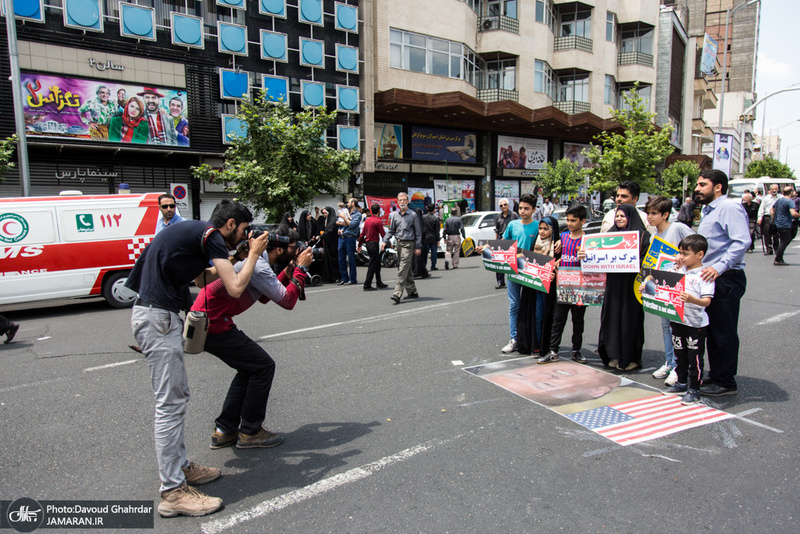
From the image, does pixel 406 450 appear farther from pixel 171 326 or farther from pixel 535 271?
pixel 535 271

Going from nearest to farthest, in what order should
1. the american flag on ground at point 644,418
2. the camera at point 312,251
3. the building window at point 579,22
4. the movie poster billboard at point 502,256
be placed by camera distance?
the camera at point 312,251 → the american flag on ground at point 644,418 → the movie poster billboard at point 502,256 → the building window at point 579,22

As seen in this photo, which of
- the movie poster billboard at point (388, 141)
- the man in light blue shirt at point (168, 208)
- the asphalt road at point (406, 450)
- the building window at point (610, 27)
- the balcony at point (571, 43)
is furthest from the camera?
the building window at point (610, 27)

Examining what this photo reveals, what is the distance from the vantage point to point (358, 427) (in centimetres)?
433

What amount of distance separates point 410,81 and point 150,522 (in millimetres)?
26657

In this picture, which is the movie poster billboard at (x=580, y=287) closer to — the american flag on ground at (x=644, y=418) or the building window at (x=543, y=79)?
the american flag on ground at (x=644, y=418)

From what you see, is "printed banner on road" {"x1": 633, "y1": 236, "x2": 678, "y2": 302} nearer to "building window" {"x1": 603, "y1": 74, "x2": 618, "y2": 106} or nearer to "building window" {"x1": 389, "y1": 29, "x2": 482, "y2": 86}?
"building window" {"x1": 389, "y1": 29, "x2": 482, "y2": 86}

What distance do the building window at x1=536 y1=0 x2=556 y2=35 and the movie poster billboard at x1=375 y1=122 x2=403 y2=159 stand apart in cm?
1219

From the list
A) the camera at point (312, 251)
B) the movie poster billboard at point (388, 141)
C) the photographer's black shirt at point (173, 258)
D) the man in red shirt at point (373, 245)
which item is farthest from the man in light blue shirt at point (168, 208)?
the movie poster billboard at point (388, 141)

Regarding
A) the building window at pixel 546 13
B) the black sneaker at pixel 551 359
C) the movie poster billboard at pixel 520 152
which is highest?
the building window at pixel 546 13

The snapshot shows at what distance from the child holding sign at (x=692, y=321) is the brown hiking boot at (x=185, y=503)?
3876 mm

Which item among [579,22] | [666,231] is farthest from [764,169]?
[666,231]

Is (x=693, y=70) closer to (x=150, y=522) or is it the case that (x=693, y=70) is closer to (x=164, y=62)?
(x=164, y=62)

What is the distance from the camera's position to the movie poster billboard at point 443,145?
3011cm

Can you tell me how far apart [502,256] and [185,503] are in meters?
4.27
